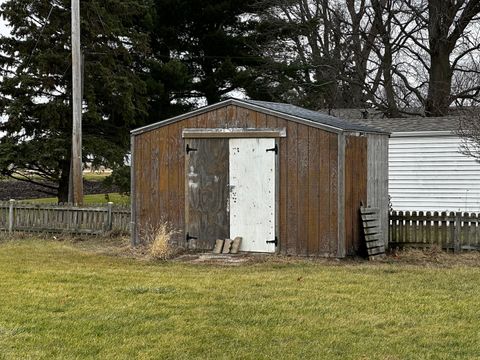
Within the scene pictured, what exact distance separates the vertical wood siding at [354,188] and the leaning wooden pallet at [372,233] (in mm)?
139

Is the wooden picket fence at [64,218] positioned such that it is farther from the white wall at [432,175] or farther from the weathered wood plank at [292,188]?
the white wall at [432,175]

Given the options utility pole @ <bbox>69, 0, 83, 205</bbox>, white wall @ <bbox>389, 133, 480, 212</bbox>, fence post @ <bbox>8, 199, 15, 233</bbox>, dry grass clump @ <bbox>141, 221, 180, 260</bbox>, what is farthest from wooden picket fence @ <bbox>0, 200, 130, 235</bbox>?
white wall @ <bbox>389, 133, 480, 212</bbox>

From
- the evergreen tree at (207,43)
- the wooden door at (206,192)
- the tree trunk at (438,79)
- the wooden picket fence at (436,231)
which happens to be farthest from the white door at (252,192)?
the tree trunk at (438,79)

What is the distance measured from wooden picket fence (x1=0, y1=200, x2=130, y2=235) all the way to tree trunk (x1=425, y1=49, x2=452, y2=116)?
16.5 meters

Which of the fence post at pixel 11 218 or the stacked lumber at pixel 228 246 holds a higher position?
the fence post at pixel 11 218

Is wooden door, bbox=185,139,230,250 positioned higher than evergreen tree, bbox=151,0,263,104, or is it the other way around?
evergreen tree, bbox=151,0,263,104

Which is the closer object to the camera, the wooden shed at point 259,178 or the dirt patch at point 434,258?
the dirt patch at point 434,258

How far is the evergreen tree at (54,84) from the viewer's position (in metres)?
20.7

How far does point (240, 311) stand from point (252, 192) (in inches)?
200

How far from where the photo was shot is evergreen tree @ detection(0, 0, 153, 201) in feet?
67.8

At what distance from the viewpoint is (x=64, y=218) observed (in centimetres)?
1562

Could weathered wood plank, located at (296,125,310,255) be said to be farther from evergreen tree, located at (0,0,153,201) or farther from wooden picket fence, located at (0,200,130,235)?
evergreen tree, located at (0,0,153,201)

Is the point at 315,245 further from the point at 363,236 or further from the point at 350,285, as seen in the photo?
the point at 350,285

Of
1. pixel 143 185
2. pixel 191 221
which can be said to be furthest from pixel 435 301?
pixel 143 185
